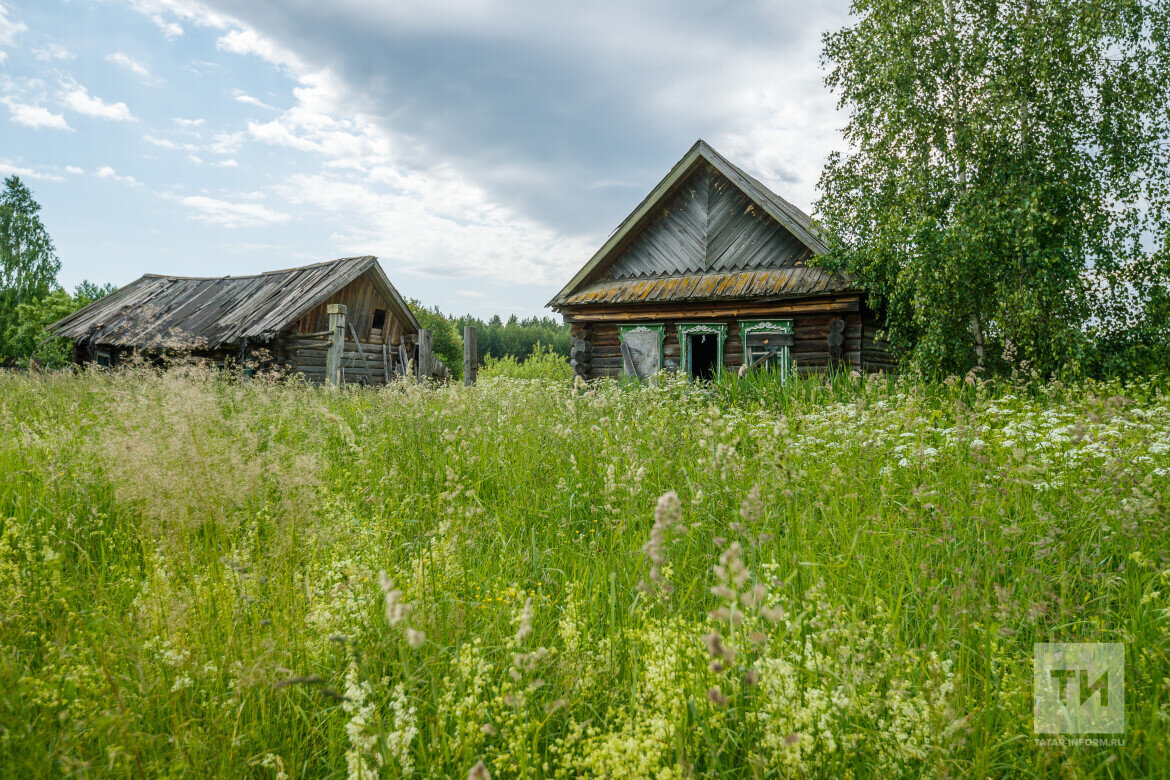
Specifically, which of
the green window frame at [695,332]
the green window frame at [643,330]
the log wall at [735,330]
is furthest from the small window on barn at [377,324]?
the green window frame at [695,332]

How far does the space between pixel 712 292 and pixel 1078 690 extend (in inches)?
466

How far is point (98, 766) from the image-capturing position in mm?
1607

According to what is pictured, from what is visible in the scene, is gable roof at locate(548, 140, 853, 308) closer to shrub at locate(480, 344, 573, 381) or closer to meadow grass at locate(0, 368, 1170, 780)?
meadow grass at locate(0, 368, 1170, 780)

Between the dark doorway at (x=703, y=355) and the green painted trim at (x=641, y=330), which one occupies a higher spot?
the green painted trim at (x=641, y=330)

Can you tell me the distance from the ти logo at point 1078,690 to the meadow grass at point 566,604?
7cm

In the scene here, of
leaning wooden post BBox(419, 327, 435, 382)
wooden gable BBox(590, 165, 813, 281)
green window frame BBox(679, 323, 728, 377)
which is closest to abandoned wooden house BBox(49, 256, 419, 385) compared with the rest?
leaning wooden post BBox(419, 327, 435, 382)

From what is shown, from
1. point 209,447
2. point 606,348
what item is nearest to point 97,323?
point 606,348

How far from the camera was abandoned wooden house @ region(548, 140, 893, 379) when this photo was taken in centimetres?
1254

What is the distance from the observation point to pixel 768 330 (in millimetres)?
13133

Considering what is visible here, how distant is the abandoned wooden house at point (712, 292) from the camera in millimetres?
12539

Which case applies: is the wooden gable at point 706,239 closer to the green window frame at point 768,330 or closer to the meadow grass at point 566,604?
the green window frame at point 768,330

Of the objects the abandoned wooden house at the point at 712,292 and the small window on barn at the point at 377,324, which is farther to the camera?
the small window on barn at the point at 377,324

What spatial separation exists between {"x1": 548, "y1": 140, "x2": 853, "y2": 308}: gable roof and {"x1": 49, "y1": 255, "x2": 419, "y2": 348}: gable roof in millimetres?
7841

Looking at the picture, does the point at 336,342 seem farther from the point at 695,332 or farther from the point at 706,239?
the point at 706,239
